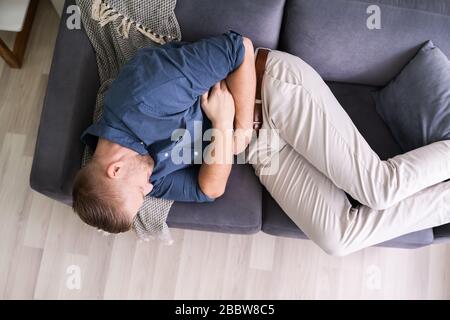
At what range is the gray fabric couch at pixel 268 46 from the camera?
1013 millimetres

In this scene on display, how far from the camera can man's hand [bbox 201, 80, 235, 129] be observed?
104 centimetres

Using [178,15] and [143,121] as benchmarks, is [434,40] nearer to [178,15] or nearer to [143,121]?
[178,15]

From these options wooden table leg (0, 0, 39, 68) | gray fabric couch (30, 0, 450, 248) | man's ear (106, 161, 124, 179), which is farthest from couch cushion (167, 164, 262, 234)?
wooden table leg (0, 0, 39, 68)

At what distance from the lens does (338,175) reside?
1079 mm

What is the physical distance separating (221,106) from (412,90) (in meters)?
0.59

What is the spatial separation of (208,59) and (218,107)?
15 cm

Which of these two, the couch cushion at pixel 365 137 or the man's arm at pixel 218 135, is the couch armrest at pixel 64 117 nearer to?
the man's arm at pixel 218 135

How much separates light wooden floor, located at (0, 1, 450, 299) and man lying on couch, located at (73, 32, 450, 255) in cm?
35

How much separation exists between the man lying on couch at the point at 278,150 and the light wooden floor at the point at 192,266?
1.15 feet

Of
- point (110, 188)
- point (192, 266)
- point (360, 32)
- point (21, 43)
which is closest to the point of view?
point (110, 188)

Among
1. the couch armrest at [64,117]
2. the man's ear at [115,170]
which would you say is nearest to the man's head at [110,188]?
the man's ear at [115,170]

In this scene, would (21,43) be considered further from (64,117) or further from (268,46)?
(268,46)

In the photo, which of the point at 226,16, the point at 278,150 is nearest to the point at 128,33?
the point at 226,16
